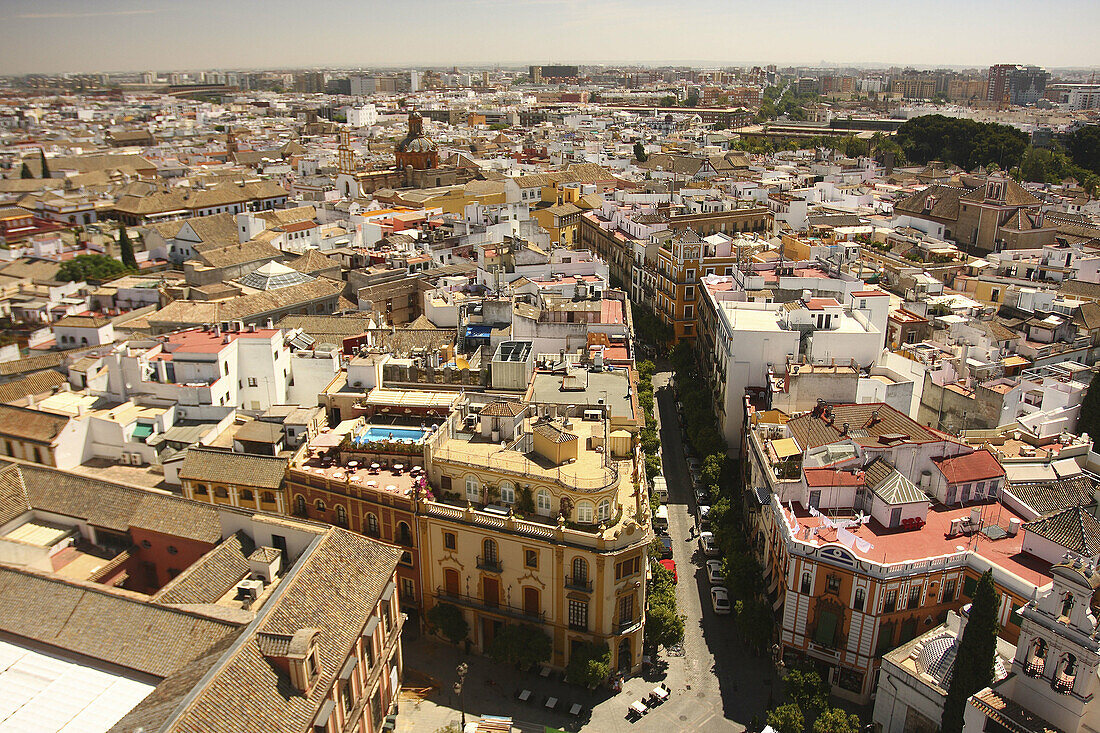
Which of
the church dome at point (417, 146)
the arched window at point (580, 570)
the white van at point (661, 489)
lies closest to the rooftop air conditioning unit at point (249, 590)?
the arched window at point (580, 570)

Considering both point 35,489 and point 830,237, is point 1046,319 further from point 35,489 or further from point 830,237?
point 35,489

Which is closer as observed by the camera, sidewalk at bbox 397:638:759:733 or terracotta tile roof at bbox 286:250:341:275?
sidewalk at bbox 397:638:759:733

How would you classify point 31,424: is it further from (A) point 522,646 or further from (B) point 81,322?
(A) point 522,646

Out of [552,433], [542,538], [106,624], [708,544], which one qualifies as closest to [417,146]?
A: [708,544]

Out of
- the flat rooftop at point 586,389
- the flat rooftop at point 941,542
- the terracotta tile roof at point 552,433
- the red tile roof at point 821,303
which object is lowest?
the flat rooftop at point 941,542

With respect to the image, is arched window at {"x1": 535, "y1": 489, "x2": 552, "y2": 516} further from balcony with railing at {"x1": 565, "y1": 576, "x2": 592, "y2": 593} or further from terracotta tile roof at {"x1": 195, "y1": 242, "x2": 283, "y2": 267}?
terracotta tile roof at {"x1": 195, "y1": 242, "x2": 283, "y2": 267}

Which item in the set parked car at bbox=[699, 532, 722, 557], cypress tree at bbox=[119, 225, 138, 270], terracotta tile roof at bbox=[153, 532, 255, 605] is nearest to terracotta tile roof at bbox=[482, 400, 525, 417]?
terracotta tile roof at bbox=[153, 532, 255, 605]

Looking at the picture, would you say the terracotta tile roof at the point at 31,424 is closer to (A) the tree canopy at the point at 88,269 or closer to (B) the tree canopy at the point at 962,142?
(A) the tree canopy at the point at 88,269
